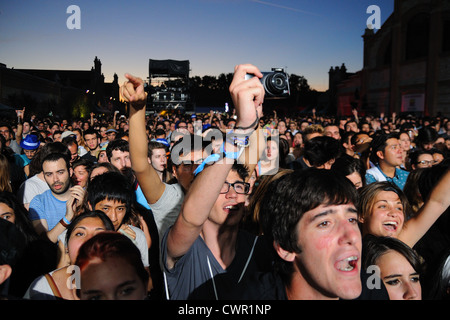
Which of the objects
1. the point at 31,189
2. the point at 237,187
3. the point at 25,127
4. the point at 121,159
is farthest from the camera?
the point at 25,127

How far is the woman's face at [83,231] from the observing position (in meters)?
2.41

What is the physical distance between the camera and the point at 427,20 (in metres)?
24.9

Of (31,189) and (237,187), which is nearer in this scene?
(237,187)

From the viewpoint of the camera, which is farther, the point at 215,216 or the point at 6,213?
the point at 6,213

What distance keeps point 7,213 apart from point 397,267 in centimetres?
271

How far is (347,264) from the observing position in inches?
61.4

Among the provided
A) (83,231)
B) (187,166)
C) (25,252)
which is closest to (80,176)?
(187,166)

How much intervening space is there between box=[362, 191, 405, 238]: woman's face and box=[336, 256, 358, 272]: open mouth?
1336 millimetres

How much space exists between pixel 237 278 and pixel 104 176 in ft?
5.70

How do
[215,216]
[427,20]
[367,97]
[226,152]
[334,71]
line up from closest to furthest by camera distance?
[226,152] < [215,216] < [427,20] < [367,97] < [334,71]

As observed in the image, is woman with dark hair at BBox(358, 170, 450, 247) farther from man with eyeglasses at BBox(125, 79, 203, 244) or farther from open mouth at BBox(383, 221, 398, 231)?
man with eyeglasses at BBox(125, 79, 203, 244)

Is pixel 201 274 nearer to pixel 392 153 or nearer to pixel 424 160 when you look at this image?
pixel 392 153

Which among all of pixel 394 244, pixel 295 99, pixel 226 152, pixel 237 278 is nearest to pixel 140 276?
pixel 237 278
